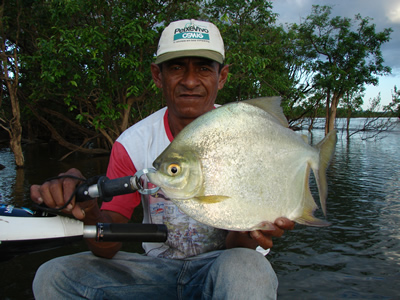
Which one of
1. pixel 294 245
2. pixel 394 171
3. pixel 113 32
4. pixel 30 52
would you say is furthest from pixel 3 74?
pixel 394 171

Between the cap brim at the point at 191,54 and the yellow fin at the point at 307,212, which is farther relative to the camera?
the cap brim at the point at 191,54

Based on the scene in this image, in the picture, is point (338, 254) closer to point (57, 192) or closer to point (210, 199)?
point (210, 199)

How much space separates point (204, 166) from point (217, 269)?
751 mm

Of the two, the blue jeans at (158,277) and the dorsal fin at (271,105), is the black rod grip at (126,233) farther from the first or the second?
the dorsal fin at (271,105)

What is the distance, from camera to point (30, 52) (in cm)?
1550

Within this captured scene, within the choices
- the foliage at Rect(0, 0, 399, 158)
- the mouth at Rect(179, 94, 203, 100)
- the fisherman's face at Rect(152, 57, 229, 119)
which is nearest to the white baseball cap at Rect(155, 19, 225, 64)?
the fisherman's face at Rect(152, 57, 229, 119)

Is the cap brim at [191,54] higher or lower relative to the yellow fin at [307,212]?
higher

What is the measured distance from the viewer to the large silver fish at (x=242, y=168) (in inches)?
58.2

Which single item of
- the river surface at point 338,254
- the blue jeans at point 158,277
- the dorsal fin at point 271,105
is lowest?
the river surface at point 338,254

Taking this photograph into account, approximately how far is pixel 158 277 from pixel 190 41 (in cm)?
164

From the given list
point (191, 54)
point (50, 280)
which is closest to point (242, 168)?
point (191, 54)

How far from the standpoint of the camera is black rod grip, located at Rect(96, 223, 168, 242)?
5.77 ft

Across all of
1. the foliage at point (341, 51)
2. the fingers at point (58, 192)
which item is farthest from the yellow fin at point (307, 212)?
the foliage at point (341, 51)

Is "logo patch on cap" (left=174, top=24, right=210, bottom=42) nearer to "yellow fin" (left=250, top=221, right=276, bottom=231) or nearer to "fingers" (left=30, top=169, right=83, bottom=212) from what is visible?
"fingers" (left=30, top=169, right=83, bottom=212)
